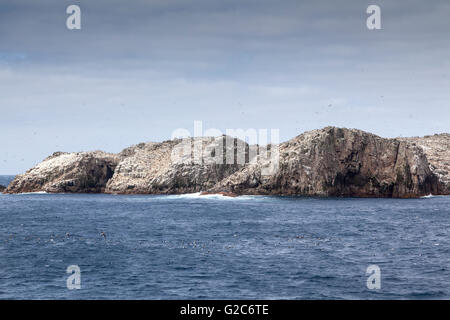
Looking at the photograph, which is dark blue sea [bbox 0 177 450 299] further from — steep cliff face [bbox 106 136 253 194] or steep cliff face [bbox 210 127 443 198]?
steep cliff face [bbox 106 136 253 194]

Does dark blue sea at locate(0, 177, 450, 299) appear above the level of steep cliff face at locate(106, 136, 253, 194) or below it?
below

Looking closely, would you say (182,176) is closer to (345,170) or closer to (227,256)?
(345,170)

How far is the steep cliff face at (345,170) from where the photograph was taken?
15125 centimetres

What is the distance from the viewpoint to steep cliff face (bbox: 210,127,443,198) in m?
151

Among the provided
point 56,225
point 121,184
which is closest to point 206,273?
point 56,225

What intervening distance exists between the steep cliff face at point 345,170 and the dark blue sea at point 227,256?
60910 mm

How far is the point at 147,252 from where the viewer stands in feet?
181

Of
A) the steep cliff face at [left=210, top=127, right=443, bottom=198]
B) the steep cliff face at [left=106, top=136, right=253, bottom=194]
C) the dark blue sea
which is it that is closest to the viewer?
the dark blue sea

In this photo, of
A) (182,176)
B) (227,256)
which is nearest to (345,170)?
(182,176)

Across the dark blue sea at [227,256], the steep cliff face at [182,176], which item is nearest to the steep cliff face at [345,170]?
the steep cliff face at [182,176]

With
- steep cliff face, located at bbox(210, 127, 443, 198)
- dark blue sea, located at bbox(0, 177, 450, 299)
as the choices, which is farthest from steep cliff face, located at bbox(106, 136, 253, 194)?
dark blue sea, located at bbox(0, 177, 450, 299)

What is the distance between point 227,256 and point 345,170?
109797mm

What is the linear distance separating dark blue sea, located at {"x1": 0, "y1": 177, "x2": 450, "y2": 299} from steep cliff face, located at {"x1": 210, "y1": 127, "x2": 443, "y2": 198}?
60.9 m

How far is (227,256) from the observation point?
52156 mm
